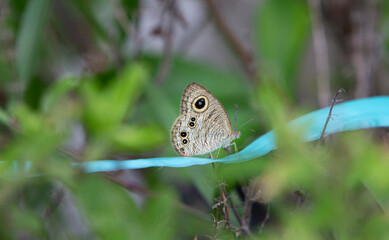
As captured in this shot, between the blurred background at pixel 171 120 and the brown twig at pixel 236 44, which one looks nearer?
the blurred background at pixel 171 120

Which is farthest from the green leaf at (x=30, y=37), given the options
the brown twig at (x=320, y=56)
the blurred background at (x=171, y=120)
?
the brown twig at (x=320, y=56)

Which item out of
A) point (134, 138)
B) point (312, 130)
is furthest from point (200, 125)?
Result: point (312, 130)

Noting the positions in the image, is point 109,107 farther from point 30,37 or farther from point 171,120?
point 30,37

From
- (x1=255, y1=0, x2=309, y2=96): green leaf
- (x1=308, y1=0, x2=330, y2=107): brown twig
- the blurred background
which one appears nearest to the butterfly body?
the blurred background

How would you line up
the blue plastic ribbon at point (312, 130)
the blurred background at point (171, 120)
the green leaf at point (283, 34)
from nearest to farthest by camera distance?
the blurred background at point (171, 120), the blue plastic ribbon at point (312, 130), the green leaf at point (283, 34)

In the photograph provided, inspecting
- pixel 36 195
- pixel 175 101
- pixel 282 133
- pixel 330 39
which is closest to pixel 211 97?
pixel 282 133

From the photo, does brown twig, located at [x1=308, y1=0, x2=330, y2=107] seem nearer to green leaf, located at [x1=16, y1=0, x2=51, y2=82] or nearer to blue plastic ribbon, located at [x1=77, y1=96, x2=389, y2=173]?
blue plastic ribbon, located at [x1=77, y1=96, x2=389, y2=173]

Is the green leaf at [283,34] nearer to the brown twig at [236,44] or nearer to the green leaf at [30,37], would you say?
the brown twig at [236,44]
